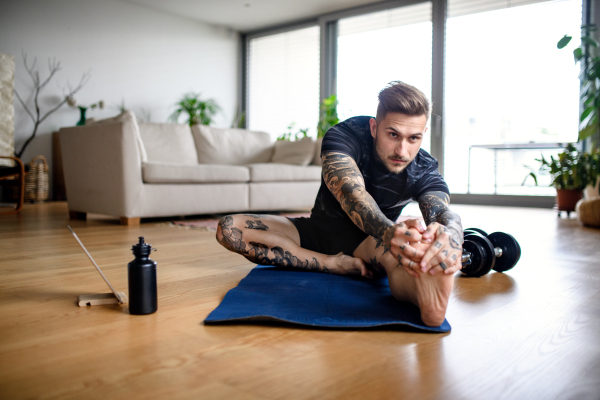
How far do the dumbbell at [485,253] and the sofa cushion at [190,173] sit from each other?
2.47 m

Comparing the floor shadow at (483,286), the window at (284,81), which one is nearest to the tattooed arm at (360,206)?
the floor shadow at (483,286)

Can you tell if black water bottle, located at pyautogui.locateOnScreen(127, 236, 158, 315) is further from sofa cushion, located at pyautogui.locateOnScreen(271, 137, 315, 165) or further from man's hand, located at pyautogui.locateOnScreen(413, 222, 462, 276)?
sofa cushion, located at pyautogui.locateOnScreen(271, 137, 315, 165)

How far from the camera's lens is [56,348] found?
101 cm

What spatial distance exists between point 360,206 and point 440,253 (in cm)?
32

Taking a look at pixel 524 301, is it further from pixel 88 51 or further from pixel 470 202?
pixel 88 51

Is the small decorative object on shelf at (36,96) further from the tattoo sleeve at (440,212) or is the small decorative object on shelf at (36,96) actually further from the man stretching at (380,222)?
the tattoo sleeve at (440,212)

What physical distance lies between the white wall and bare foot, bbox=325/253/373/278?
5.35 meters

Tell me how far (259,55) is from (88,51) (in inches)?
108

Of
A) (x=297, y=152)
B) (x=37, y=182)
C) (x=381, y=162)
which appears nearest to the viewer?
(x=381, y=162)

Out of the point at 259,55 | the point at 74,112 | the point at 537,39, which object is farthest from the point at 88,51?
the point at 537,39

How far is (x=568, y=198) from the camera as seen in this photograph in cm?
429

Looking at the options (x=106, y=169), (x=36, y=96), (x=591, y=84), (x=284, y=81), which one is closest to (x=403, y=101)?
(x=106, y=169)

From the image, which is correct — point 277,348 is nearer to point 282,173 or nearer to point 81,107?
point 282,173

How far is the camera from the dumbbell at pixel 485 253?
5.52ft
